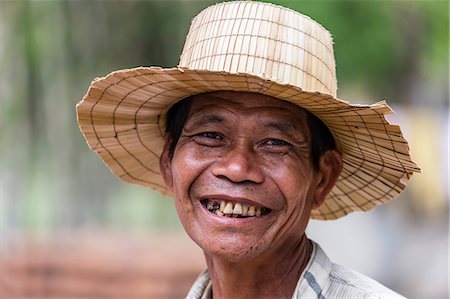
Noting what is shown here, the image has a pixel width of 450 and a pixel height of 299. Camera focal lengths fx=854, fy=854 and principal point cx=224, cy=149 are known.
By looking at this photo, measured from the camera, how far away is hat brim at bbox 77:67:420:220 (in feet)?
8.24

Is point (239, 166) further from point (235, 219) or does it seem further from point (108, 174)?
point (108, 174)

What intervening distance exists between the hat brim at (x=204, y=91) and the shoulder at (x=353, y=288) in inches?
14.9

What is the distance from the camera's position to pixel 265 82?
2.44 meters

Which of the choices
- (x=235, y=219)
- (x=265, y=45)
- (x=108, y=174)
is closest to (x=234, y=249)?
(x=235, y=219)

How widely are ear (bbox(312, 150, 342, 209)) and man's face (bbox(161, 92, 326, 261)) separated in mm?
100

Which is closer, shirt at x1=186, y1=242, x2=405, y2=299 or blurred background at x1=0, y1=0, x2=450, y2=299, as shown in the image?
shirt at x1=186, y1=242, x2=405, y2=299

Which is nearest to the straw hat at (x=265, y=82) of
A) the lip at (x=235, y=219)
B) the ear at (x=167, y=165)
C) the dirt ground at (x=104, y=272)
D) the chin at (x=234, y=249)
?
the ear at (x=167, y=165)

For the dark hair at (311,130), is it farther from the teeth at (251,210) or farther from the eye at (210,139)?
the teeth at (251,210)

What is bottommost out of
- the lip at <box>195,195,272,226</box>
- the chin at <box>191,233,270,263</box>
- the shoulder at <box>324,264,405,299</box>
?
the shoulder at <box>324,264,405,299</box>

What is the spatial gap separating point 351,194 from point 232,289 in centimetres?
64

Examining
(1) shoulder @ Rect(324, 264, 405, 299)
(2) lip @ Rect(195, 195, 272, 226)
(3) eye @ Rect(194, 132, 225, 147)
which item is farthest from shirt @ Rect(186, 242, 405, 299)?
(3) eye @ Rect(194, 132, 225, 147)

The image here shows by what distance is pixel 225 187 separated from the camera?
2596 millimetres

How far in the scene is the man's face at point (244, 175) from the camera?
2.60 meters

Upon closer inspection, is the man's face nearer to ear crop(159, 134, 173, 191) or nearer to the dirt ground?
ear crop(159, 134, 173, 191)
